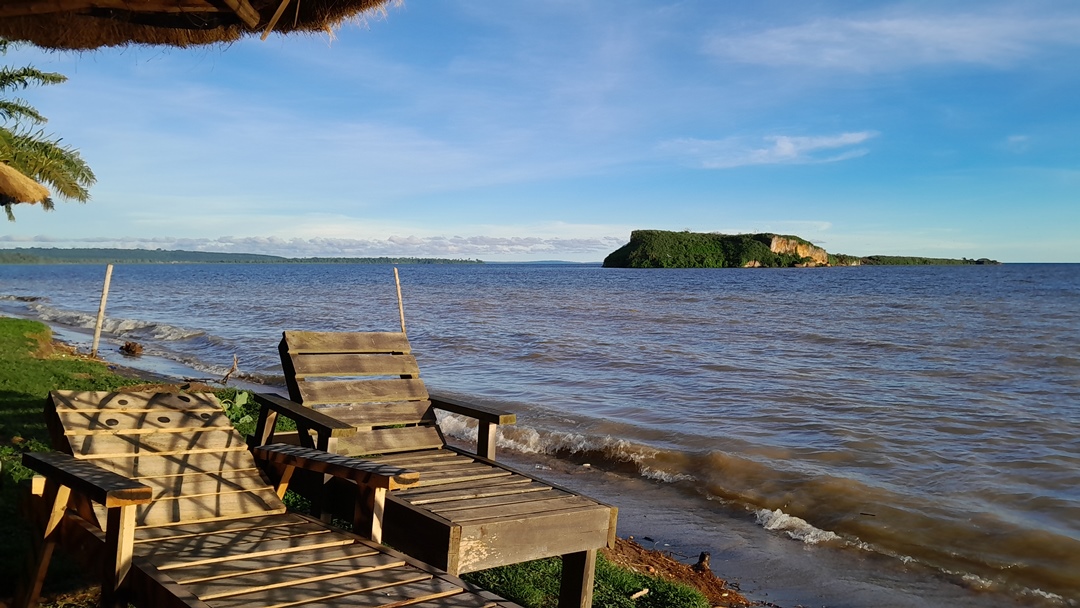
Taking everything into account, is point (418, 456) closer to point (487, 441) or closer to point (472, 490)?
point (487, 441)

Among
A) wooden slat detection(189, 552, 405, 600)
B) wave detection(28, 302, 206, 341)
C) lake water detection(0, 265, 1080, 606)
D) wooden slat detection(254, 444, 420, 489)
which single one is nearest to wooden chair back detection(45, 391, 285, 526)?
wooden slat detection(254, 444, 420, 489)

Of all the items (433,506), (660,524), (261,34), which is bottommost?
(660,524)

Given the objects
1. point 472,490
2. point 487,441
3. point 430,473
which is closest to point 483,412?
point 487,441

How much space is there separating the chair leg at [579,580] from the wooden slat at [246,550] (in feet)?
3.89

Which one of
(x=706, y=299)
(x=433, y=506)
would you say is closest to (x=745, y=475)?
(x=433, y=506)

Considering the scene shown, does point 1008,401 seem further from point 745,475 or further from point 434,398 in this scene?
point 434,398

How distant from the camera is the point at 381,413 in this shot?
521 centimetres

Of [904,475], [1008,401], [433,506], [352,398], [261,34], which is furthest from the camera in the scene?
[1008,401]

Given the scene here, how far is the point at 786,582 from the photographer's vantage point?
575cm

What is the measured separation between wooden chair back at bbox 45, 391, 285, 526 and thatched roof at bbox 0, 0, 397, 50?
199 cm

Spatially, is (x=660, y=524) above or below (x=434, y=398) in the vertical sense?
below

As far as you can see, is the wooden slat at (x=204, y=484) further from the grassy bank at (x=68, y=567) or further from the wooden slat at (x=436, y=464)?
the wooden slat at (x=436, y=464)

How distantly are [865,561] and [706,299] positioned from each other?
130 feet

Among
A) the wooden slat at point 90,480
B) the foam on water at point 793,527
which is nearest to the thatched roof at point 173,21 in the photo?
the wooden slat at point 90,480
